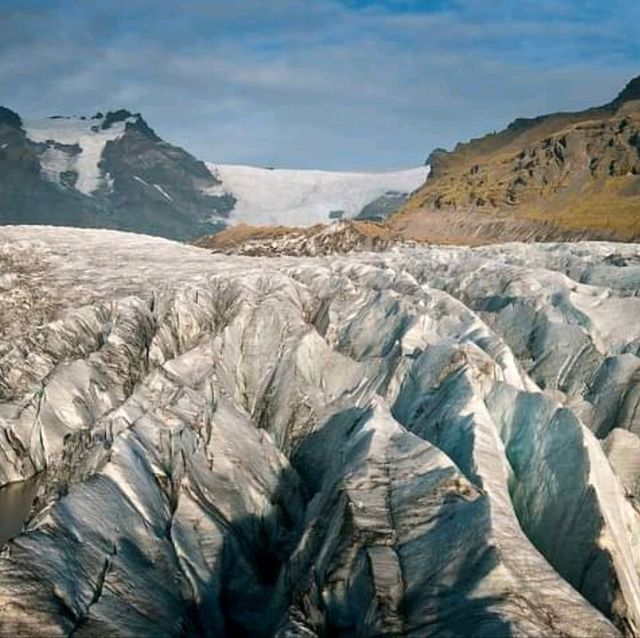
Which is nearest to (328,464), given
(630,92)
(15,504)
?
(15,504)

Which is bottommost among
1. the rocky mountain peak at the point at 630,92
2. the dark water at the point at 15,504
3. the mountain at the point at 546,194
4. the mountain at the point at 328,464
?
the dark water at the point at 15,504

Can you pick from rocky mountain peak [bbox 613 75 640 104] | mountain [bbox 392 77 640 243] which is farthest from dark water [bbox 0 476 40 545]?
rocky mountain peak [bbox 613 75 640 104]

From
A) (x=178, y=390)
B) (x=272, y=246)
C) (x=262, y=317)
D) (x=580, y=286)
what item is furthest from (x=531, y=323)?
(x=272, y=246)

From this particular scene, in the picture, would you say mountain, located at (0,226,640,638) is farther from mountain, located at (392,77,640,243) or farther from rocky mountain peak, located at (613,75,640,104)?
rocky mountain peak, located at (613,75,640,104)

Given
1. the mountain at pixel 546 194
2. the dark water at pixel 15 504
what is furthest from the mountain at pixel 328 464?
the mountain at pixel 546 194

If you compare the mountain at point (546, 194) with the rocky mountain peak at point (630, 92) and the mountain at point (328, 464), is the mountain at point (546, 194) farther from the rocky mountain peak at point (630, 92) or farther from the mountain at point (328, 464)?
the mountain at point (328, 464)

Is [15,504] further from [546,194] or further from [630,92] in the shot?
[630,92]

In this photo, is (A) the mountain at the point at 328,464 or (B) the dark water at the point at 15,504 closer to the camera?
(A) the mountain at the point at 328,464
